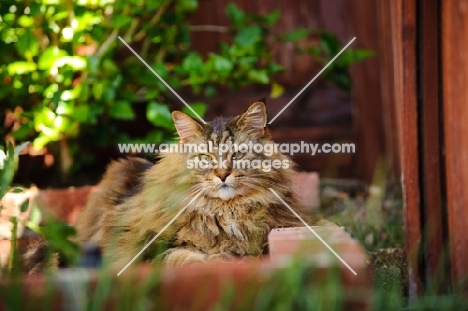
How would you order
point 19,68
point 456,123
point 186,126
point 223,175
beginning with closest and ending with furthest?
1. point 223,175
2. point 186,126
3. point 456,123
4. point 19,68

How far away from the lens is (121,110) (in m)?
3.49

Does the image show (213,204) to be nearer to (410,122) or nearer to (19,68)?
(410,122)

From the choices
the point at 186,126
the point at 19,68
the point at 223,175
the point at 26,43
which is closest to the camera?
the point at 223,175

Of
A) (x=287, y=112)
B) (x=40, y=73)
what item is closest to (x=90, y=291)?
(x=40, y=73)

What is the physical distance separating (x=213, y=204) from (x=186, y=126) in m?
0.27

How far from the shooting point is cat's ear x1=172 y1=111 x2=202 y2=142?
2293 mm

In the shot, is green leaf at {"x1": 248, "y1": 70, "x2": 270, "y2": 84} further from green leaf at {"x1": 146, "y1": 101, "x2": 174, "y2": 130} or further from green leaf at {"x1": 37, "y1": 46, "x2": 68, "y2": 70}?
green leaf at {"x1": 37, "y1": 46, "x2": 68, "y2": 70}

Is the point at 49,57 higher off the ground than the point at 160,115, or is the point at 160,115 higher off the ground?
the point at 49,57

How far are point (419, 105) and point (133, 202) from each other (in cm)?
114

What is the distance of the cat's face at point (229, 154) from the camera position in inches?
86.5

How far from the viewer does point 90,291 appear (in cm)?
A: 175

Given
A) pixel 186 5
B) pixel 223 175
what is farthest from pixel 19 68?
pixel 223 175

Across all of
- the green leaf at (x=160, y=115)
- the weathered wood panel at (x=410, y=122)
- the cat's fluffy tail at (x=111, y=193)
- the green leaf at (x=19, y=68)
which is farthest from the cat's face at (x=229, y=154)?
the green leaf at (x=19, y=68)

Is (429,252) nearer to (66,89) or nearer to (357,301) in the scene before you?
(357,301)
